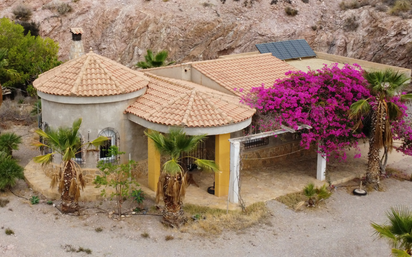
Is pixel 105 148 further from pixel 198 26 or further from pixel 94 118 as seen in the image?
pixel 198 26

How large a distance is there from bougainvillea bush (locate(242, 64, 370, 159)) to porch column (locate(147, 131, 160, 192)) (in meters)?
4.34

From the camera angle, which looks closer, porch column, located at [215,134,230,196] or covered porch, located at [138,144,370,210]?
porch column, located at [215,134,230,196]

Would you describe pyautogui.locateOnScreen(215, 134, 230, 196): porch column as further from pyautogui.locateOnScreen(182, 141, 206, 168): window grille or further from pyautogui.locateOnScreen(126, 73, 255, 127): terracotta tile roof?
pyautogui.locateOnScreen(182, 141, 206, 168): window grille

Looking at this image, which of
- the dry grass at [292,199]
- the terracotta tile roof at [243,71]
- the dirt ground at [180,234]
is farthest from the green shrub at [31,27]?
the dry grass at [292,199]

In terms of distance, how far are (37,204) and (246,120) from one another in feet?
28.4

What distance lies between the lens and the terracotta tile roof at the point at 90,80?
1984 centimetres

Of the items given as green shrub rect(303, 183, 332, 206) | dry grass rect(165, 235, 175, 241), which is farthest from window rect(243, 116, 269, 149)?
dry grass rect(165, 235, 175, 241)

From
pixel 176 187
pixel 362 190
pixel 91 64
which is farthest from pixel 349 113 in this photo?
pixel 91 64

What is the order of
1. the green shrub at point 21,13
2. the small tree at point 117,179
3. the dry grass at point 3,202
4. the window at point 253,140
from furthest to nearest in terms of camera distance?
the green shrub at point 21,13 → the window at point 253,140 → the dry grass at point 3,202 → the small tree at point 117,179

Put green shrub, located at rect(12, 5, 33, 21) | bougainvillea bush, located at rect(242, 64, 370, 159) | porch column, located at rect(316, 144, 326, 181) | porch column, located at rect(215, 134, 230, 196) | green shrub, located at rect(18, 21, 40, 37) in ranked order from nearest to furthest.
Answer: porch column, located at rect(215, 134, 230, 196), bougainvillea bush, located at rect(242, 64, 370, 159), porch column, located at rect(316, 144, 326, 181), green shrub, located at rect(18, 21, 40, 37), green shrub, located at rect(12, 5, 33, 21)

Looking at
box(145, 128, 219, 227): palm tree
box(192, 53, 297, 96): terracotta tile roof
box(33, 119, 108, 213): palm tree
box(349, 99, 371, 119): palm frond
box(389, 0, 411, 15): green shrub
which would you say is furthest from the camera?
box(389, 0, 411, 15): green shrub

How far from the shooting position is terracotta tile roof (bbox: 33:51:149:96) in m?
19.8

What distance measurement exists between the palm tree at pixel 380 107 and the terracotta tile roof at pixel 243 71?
16.4ft

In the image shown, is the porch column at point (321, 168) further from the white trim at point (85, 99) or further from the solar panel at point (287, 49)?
the solar panel at point (287, 49)
